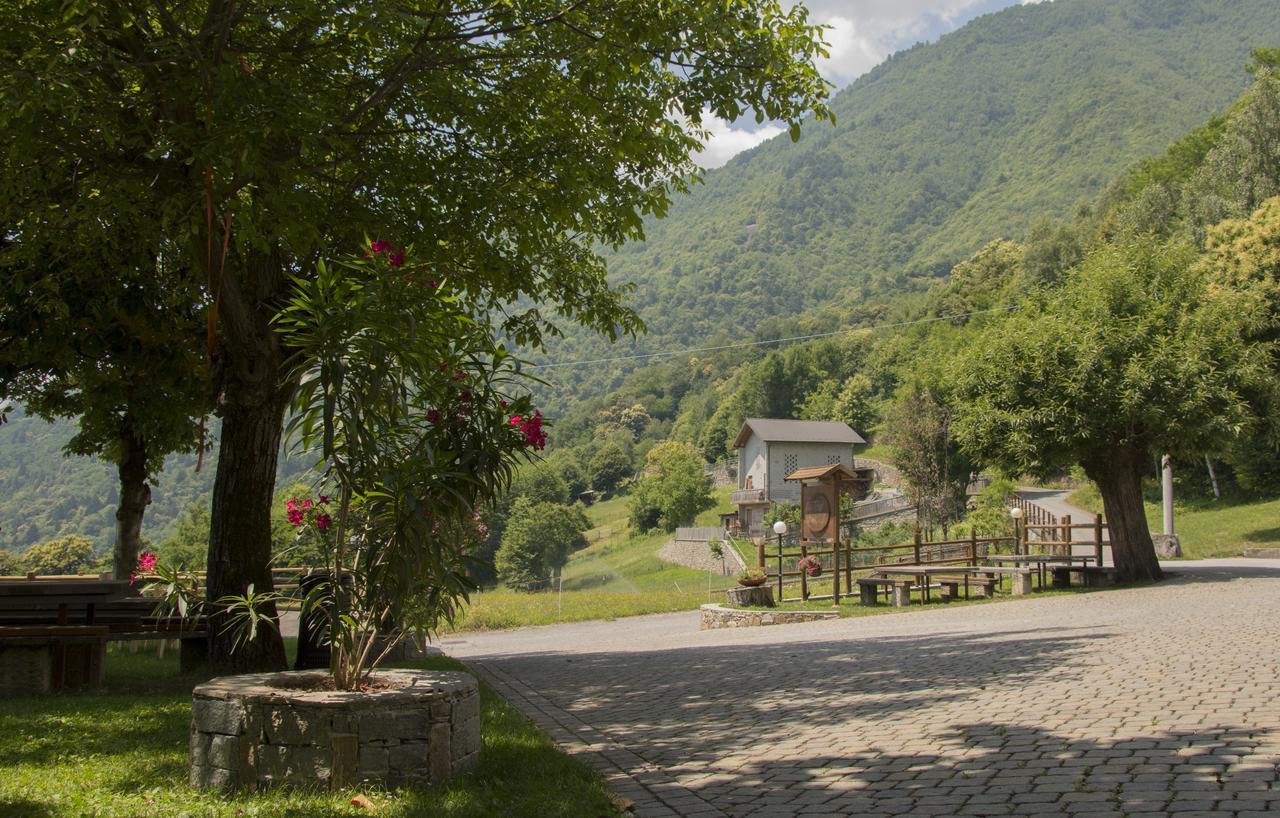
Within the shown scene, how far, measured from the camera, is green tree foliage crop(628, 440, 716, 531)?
79250mm

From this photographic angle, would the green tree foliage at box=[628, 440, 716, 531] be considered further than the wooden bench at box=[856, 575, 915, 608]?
Yes

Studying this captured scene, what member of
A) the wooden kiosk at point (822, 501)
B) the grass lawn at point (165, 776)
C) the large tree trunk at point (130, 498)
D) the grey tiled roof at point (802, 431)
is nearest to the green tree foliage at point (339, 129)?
the grass lawn at point (165, 776)

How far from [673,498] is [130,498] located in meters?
65.0

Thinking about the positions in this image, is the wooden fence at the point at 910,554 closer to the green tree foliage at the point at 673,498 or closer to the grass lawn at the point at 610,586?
the grass lawn at the point at 610,586

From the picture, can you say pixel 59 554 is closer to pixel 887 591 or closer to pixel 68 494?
pixel 68 494

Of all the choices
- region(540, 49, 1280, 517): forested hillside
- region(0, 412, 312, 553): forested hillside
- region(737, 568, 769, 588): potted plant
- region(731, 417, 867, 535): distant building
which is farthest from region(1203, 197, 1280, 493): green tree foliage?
region(0, 412, 312, 553): forested hillside

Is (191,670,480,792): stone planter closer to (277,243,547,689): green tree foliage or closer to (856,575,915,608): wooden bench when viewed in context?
(277,243,547,689): green tree foliage

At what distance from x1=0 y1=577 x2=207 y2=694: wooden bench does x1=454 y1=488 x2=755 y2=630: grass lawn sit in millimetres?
3347

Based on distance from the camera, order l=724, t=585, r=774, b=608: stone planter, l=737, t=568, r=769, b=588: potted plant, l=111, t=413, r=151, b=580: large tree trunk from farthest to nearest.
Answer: l=737, t=568, r=769, b=588: potted plant
l=724, t=585, r=774, b=608: stone planter
l=111, t=413, r=151, b=580: large tree trunk

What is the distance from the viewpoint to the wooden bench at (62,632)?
8.77 metres

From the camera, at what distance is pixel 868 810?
4.89 m

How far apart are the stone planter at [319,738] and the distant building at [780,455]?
63.1 metres

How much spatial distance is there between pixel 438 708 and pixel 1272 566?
984 inches

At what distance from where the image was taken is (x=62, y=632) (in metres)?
8.78
